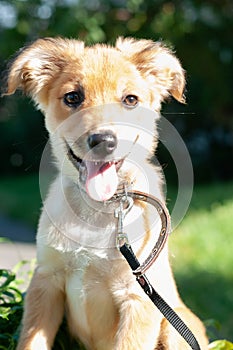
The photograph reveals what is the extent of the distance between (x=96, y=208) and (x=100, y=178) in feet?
0.79

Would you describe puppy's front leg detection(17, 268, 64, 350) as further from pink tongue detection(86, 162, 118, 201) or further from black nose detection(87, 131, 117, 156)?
black nose detection(87, 131, 117, 156)

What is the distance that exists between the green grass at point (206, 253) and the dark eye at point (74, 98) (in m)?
1.15

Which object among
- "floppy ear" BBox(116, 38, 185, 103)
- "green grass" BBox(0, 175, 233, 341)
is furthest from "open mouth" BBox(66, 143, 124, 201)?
"green grass" BBox(0, 175, 233, 341)

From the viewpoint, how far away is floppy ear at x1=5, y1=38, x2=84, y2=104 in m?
3.50

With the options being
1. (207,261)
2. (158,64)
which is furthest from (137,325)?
(207,261)

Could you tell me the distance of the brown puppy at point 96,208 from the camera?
3172 millimetres

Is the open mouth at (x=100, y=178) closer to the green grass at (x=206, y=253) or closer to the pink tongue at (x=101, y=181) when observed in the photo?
the pink tongue at (x=101, y=181)

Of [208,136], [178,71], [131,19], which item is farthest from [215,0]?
[178,71]

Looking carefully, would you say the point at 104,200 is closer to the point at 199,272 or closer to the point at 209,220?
the point at 199,272

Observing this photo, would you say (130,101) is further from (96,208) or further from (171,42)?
(171,42)

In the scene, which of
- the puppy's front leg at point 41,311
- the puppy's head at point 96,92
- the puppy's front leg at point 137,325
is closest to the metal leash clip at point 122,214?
the puppy's head at point 96,92

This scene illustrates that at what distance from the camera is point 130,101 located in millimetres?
3340

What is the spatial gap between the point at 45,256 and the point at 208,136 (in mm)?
14211

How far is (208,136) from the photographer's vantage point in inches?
676
